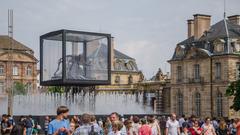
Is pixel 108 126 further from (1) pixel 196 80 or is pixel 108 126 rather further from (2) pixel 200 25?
(2) pixel 200 25

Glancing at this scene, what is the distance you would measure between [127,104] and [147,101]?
23.9 meters

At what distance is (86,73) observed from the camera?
1489 inches

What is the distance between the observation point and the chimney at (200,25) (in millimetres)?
65125

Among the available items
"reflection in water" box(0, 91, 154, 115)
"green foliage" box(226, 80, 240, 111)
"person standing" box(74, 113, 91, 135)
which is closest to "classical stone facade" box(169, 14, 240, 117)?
"green foliage" box(226, 80, 240, 111)

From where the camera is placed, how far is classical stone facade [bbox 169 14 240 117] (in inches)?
2373

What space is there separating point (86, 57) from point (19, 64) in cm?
6233

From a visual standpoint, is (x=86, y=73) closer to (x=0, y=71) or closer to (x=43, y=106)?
(x=43, y=106)

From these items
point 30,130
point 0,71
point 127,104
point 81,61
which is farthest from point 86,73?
point 0,71

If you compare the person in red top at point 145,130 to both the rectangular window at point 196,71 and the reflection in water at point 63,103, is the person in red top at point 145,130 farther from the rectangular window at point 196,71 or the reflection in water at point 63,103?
the rectangular window at point 196,71

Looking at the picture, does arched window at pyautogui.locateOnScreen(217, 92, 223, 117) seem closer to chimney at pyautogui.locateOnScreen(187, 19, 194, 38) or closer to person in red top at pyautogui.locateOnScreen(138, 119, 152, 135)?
chimney at pyautogui.locateOnScreen(187, 19, 194, 38)

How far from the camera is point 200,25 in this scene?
6519 cm

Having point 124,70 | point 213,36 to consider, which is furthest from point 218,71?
point 124,70

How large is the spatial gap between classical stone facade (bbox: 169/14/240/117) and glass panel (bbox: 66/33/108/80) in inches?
940

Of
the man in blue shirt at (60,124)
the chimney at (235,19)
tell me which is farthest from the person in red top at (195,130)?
the chimney at (235,19)
